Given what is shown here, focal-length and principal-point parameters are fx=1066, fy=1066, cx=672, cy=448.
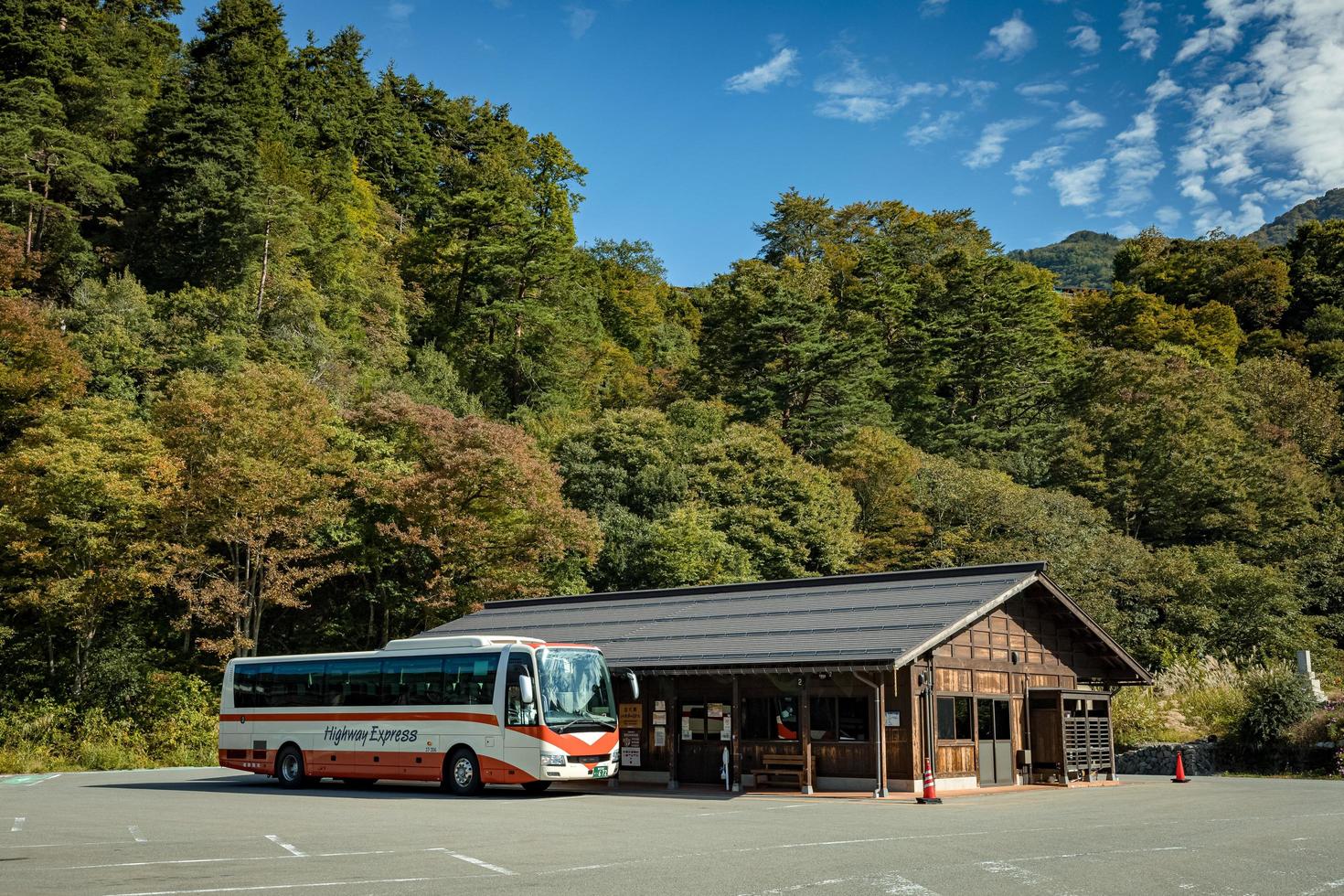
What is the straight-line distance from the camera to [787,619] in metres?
22.2

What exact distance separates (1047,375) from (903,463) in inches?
719

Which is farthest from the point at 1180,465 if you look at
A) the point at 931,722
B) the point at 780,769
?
the point at 780,769

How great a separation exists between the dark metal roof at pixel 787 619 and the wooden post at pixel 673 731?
3.31 feet

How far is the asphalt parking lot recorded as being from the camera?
8805 mm

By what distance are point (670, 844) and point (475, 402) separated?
36.0 m

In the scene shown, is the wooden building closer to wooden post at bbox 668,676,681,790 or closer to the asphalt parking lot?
wooden post at bbox 668,676,681,790

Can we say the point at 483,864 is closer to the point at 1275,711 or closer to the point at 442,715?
the point at 442,715

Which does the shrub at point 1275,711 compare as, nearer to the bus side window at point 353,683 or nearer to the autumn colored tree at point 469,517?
the autumn colored tree at point 469,517

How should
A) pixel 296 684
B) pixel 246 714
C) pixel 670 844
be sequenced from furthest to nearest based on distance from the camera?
pixel 246 714
pixel 296 684
pixel 670 844

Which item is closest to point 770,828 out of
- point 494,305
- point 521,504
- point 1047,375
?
Answer: point 521,504

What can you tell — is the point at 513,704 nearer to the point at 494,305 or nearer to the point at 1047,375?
the point at 494,305

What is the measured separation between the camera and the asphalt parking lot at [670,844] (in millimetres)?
8805

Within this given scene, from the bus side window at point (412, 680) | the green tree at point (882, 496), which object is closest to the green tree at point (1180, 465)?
the green tree at point (882, 496)

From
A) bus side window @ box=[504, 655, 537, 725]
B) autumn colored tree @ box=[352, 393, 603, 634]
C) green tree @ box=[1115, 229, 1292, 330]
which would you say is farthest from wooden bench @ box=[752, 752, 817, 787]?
green tree @ box=[1115, 229, 1292, 330]
